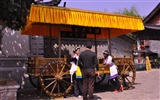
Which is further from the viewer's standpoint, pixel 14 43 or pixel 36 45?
pixel 36 45

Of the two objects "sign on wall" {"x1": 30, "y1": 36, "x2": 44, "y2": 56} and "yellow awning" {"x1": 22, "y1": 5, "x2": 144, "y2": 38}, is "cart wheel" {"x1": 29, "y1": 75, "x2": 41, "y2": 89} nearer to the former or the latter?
"sign on wall" {"x1": 30, "y1": 36, "x2": 44, "y2": 56}

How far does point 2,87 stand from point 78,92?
2717 millimetres

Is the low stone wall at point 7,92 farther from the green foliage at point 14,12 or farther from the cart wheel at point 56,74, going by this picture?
the green foliage at point 14,12

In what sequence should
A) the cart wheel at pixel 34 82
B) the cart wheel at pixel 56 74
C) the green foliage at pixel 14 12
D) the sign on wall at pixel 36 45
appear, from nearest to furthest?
the green foliage at pixel 14 12 < the cart wheel at pixel 56 74 < the cart wheel at pixel 34 82 < the sign on wall at pixel 36 45

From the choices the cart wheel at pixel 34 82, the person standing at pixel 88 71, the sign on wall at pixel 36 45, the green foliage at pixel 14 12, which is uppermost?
the green foliage at pixel 14 12

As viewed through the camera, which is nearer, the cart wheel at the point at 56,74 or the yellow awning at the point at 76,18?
the yellow awning at the point at 76,18

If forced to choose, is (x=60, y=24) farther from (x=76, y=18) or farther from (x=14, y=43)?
(x=14, y=43)

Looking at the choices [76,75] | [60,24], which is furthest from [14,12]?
[76,75]

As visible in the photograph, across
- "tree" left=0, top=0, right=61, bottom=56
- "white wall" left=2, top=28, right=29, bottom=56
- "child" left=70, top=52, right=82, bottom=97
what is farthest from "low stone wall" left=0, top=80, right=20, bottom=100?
"white wall" left=2, top=28, right=29, bottom=56

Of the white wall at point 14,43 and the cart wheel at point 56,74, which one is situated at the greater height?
the white wall at point 14,43

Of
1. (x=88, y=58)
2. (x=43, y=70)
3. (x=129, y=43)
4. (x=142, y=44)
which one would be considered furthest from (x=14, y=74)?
(x=142, y=44)

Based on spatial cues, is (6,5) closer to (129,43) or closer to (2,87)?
(2,87)

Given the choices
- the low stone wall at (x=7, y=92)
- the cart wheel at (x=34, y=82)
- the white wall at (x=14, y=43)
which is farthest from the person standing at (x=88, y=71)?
the white wall at (x=14, y=43)

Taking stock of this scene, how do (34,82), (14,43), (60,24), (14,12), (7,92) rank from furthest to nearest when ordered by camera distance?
(14,43), (34,82), (60,24), (7,92), (14,12)
